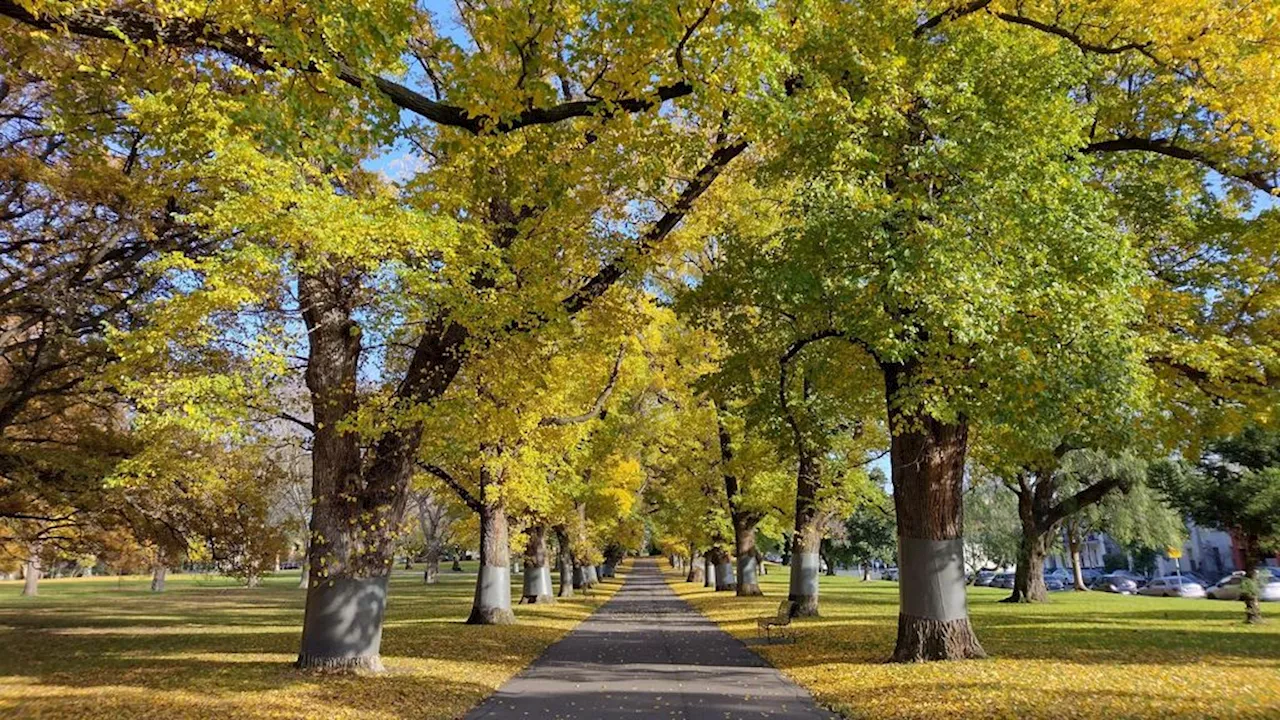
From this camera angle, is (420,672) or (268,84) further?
(420,672)

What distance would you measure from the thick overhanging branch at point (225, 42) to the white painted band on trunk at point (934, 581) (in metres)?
7.80

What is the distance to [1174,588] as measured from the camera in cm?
3969

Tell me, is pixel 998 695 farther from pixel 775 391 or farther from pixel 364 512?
pixel 364 512

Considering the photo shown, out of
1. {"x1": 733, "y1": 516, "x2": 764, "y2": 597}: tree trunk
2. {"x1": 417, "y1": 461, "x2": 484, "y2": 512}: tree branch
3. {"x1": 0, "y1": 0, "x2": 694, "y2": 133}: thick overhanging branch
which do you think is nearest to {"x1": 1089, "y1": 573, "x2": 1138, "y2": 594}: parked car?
{"x1": 733, "y1": 516, "x2": 764, "y2": 597}: tree trunk

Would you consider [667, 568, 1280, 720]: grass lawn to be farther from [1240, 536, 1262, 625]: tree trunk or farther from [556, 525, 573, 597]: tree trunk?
[556, 525, 573, 597]: tree trunk

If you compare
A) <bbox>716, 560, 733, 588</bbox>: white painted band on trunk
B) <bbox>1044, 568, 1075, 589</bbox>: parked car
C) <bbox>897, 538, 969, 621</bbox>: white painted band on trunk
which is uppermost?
<bbox>897, 538, 969, 621</bbox>: white painted band on trunk

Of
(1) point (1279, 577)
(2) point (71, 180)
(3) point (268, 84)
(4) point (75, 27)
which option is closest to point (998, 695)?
(3) point (268, 84)

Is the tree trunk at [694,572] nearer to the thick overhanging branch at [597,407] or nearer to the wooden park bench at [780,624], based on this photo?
the wooden park bench at [780,624]

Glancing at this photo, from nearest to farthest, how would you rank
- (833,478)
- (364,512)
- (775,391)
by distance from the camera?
(364,512)
(775,391)
(833,478)

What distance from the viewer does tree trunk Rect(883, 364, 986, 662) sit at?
36.1 feet

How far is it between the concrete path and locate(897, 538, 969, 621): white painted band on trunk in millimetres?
2224

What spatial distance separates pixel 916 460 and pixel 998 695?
363 centimetres

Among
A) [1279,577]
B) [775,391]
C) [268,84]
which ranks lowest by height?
[1279,577]

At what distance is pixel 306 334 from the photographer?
1152 cm
